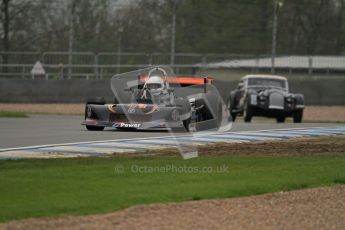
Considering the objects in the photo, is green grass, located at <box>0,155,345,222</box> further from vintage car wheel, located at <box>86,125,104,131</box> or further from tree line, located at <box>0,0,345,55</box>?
tree line, located at <box>0,0,345,55</box>

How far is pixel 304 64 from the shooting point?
3195 centimetres

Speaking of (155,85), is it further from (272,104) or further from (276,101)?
(276,101)

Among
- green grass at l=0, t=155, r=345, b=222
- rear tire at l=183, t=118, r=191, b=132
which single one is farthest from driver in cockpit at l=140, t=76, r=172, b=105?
green grass at l=0, t=155, r=345, b=222

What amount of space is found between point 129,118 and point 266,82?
9.47 m

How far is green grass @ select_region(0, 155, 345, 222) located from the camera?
7793 mm

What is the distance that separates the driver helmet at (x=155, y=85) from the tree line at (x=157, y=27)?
1263 cm

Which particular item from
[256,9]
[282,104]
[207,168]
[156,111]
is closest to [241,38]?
[256,9]

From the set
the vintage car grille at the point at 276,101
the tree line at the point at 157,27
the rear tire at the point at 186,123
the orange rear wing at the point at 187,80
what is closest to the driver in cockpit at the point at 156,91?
the orange rear wing at the point at 187,80

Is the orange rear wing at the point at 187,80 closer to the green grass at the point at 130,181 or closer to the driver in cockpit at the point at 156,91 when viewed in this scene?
the driver in cockpit at the point at 156,91

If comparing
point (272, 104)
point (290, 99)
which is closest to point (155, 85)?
point (272, 104)

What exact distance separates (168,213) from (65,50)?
22797 millimetres

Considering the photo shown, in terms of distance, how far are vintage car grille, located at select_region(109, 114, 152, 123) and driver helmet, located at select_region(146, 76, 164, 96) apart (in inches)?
48.6

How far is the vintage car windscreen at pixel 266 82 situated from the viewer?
967 inches

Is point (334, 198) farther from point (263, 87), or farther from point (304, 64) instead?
point (304, 64)
